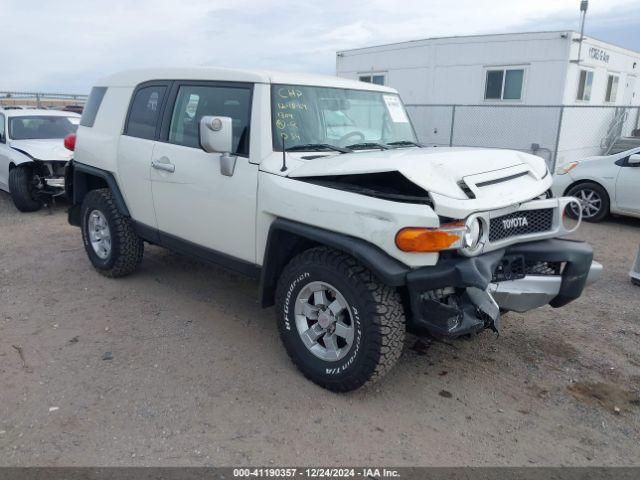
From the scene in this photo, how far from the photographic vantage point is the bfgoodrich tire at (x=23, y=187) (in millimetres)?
8453

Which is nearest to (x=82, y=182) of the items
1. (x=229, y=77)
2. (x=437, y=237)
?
(x=229, y=77)

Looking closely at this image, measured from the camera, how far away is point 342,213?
3.06m

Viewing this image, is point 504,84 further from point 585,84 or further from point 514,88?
point 585,84

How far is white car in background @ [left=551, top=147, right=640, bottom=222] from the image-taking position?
7816 mm

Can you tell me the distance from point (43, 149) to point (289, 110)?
6554 millimetres

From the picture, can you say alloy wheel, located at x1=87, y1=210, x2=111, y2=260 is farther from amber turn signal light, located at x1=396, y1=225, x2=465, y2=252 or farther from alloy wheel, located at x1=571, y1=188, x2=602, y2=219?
alloy wheel, located at x1=571, y1=188, x2=602, y2=219

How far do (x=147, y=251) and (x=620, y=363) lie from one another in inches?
198

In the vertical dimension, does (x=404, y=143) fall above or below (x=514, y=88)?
below

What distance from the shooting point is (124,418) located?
3094 millimetres

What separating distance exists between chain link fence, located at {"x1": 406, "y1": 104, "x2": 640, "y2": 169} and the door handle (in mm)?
10444

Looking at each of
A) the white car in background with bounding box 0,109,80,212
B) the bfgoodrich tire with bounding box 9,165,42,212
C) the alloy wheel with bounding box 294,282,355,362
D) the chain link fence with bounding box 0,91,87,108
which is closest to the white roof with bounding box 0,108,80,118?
the white car in background with bounding box 0,109,80,212

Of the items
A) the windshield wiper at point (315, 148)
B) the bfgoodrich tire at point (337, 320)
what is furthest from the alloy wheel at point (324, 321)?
the windshield wiper at point (315, 148)

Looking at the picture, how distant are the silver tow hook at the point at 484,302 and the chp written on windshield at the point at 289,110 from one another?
1632mm

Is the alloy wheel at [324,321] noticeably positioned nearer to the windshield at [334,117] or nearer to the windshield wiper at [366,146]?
the windshield at [334,117]
